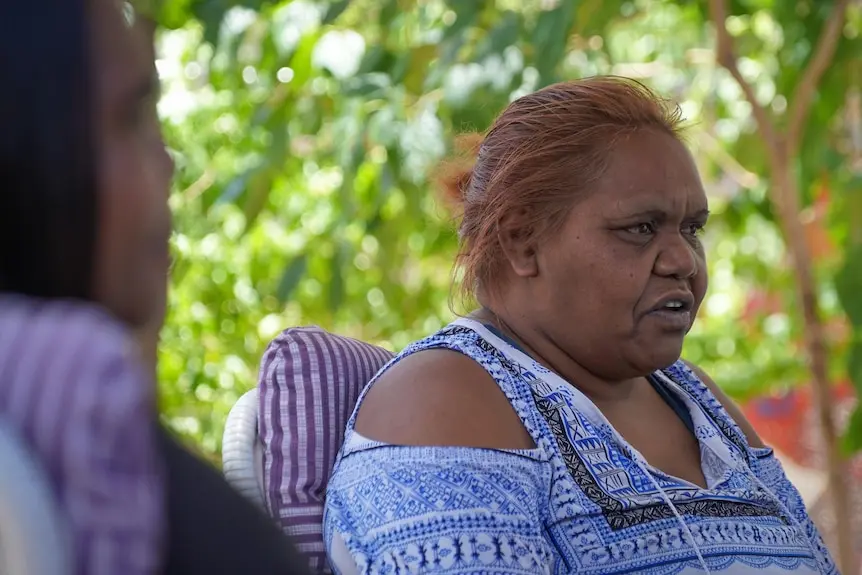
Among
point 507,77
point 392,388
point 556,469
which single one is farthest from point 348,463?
point 507,77

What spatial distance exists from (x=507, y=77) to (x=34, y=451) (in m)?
2.10

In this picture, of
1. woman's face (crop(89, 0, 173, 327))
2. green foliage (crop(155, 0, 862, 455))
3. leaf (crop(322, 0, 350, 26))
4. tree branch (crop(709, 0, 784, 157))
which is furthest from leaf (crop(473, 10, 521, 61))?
woman's face (crop(89, 0, 173, 327))

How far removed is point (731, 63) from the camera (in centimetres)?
277

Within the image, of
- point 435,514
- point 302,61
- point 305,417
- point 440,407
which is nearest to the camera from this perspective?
point 435,514

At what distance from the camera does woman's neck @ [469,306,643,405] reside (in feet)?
6.18

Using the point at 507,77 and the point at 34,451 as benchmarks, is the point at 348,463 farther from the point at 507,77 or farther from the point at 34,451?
the point at 507,77

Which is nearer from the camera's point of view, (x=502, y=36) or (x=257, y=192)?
(x=502, y=36)

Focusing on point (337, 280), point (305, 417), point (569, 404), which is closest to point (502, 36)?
point (337, 280)

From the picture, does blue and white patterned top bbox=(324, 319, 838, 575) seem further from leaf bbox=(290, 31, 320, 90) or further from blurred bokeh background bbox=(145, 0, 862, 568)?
leaf bbox=(290, 31, 320, 90)

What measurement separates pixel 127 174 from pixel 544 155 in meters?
1.19

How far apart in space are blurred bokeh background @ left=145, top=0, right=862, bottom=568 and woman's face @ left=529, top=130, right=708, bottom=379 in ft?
1.30

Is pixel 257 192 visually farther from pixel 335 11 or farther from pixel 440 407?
pixel 440 407

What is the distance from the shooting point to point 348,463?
162cm

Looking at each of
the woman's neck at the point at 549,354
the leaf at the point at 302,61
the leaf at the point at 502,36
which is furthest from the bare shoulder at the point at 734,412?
the leaf at the point at 302,61
